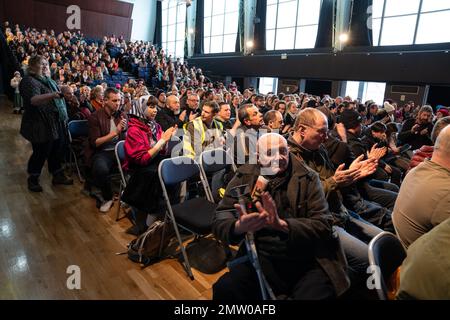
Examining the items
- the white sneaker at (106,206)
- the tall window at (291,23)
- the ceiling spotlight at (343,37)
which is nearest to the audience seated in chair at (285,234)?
the white sneaker at (106,206)

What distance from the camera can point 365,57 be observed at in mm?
11203

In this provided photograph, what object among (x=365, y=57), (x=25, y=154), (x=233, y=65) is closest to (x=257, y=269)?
(x=25, y=154)

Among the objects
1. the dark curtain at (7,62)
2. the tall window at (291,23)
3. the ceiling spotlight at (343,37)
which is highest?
the tall window at (291,23)

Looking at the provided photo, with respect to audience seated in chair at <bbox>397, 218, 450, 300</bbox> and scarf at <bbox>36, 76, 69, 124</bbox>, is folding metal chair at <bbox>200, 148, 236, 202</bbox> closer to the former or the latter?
audience seated in chair at <bbox>397, 218, 450, 300</bbox>

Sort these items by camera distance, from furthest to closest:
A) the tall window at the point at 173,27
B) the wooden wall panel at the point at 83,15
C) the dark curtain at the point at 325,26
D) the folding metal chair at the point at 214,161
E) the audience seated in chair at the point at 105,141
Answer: the tall window at the point at 173,27 < the wooden wall panel at the point at 83,15 < the dark curtain at the point at 325,26 < the audience seated in chair at the point at 105,141 < the folding metal chair at the point at 214,161

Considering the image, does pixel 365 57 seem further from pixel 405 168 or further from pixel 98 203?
pixel 98 203

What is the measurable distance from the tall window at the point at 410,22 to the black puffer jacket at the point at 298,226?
11.0 meters

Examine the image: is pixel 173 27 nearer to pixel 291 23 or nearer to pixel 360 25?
pixel 291 23

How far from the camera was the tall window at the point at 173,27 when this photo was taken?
70.2 feet

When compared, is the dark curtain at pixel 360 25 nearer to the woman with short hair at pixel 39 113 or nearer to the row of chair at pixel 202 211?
the row of chair at pixel 202 211

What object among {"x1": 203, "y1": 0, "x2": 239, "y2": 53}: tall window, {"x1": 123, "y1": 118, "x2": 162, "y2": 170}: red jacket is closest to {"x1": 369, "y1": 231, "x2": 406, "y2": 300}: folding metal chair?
{"x1": 123, "y1": 118, "x2": 162, "y2": 170}: red jacket

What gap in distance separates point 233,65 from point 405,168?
14.0 meters

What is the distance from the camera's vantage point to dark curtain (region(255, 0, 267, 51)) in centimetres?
1511

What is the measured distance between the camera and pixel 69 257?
2496 mm
